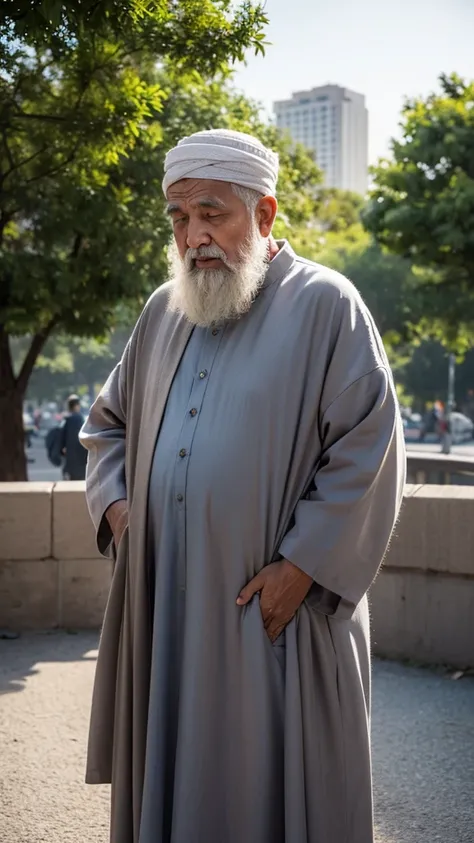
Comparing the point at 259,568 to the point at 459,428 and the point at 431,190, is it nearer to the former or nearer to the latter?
the point at 431,190

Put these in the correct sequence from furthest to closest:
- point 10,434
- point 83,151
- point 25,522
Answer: point 10,434, point 83,151, point 25,522

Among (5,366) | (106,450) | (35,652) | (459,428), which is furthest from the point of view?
(459,428)

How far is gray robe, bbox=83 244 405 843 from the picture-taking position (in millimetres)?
2516

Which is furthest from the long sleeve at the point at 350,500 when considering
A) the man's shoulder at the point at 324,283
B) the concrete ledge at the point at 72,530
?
the concrete ledge at the point at 72,530

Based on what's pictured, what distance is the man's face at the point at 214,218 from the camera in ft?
8.76

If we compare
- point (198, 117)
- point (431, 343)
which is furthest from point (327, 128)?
point (198, 117)

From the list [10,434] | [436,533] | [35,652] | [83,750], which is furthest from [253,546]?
[10,434]

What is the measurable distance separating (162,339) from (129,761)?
115 cm

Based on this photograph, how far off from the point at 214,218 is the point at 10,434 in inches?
355

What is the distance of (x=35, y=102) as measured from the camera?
7.76 meters

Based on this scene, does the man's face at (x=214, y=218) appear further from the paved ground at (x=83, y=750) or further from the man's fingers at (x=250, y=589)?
the paved ground at (x=83, y=750)

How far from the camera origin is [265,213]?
9.07ft

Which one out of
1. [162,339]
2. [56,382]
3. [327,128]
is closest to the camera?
[162,339]

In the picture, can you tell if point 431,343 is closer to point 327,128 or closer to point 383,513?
point 383,513
